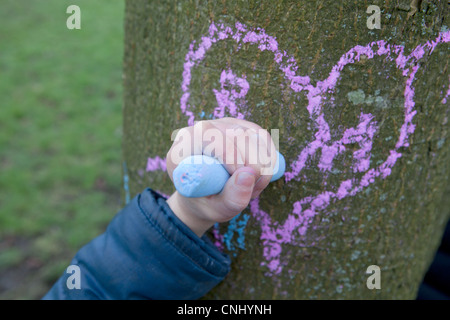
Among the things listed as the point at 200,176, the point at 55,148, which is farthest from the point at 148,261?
the point at 55,148

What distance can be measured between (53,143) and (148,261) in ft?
7.54

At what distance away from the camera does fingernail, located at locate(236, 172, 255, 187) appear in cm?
64

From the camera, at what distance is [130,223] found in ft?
2.82

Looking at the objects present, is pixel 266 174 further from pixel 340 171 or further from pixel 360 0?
pixel 360 0

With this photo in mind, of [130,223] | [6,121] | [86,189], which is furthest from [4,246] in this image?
[130,223]

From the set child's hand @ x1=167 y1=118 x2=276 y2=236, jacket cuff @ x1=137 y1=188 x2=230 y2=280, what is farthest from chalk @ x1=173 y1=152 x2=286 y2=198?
jacket cuff @ x1=137 y1=188 x2=230 y2=280

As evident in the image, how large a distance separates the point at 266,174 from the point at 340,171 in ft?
0.72

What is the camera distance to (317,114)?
0.79 metres

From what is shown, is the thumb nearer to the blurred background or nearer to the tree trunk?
the tree trunk

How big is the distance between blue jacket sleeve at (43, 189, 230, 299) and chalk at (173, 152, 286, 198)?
185mm

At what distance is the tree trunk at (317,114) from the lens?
2.48 feet

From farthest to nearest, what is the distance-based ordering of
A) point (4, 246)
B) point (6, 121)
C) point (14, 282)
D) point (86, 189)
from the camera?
point (6, 121) < point (86, 189) < point (4, 246) < point (14, 282)

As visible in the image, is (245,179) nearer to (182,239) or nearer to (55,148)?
(182,239)

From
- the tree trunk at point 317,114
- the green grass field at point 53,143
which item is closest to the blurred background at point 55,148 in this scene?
the green grass field at point 53,143
